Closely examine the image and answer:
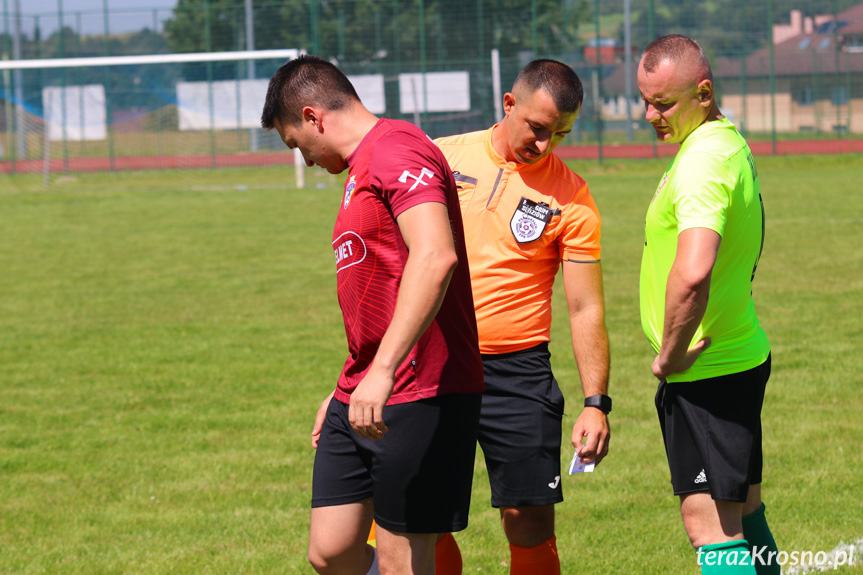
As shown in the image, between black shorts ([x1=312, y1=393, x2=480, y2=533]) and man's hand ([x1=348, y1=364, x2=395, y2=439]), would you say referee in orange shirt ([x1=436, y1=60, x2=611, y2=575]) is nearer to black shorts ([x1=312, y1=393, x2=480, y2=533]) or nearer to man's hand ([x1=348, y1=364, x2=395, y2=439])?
black shorts ([x1=312, y1=393, x2=480, y2=533])

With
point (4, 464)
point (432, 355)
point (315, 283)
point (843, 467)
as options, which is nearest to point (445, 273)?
point (432, 355)

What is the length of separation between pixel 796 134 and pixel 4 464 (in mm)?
29888

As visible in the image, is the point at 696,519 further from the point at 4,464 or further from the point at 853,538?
the point at 4,464

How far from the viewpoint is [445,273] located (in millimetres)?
2379

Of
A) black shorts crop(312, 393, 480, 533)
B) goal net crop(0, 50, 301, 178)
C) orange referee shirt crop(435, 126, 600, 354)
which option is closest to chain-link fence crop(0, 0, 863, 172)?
goal net crop(0, 50, 301, 178)

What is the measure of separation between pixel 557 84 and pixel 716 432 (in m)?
1.36

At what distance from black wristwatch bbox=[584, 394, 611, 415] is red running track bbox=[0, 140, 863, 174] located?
25.8 metres

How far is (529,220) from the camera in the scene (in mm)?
3574

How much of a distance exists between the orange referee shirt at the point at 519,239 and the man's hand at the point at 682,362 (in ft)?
2.34

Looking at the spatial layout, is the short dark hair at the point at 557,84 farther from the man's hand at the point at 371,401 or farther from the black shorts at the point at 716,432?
the man's hand at the point at 371,401

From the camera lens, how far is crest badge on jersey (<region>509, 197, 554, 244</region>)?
3568 mm

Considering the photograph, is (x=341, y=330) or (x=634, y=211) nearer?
(x=341, y=330)

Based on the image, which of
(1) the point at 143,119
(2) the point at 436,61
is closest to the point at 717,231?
(1) the point at 143,119

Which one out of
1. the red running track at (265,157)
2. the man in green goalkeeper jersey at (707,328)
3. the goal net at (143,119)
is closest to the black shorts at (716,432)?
the man in green goalkeeper jersey at (707,328)
